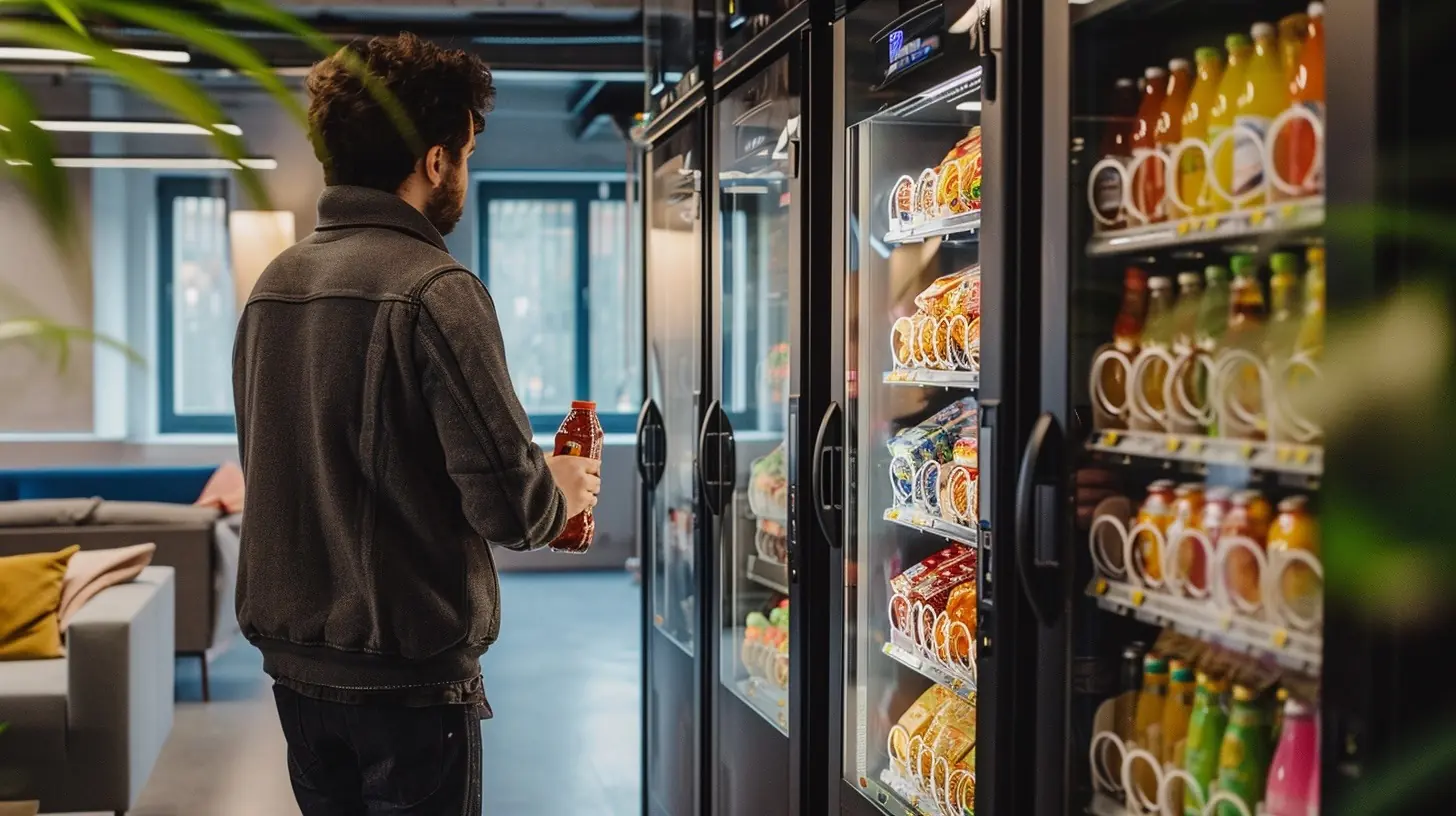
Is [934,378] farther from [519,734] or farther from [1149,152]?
[519,734]

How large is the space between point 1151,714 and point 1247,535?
0.32 meters

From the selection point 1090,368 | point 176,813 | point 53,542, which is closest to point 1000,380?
point 1090,368

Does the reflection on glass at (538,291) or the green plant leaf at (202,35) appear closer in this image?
the green plant leaf at (202,35)

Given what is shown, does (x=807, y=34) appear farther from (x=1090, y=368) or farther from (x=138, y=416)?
(x=138, y=416)

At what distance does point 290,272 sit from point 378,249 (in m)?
0.14

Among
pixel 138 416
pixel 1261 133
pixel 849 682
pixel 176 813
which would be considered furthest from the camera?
pixel 138 416

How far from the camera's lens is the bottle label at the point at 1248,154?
1.48 metres

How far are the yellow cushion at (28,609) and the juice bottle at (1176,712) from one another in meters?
3.86

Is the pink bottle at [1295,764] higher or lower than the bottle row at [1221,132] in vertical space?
lower

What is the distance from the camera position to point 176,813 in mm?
4324

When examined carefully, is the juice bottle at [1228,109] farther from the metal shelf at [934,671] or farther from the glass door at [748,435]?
the glass door at [748,435]

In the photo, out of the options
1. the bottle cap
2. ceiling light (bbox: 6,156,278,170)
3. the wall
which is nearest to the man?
the bottle cap

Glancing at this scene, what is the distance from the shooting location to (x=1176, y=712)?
170cm

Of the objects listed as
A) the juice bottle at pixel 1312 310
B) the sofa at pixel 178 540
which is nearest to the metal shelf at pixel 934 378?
the juice bottle at pixel 1312 310
